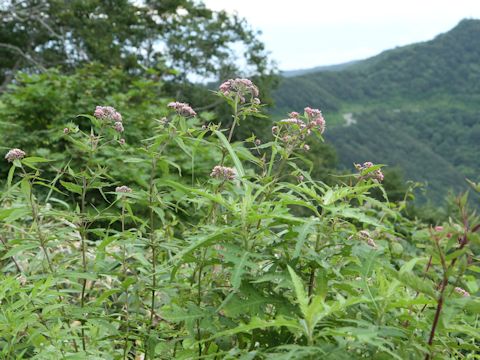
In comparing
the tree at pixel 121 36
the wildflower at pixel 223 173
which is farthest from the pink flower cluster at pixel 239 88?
the tree at pixel 121 36

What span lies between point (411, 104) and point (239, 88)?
352 ft

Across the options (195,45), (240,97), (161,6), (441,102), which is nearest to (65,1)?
(161,6)

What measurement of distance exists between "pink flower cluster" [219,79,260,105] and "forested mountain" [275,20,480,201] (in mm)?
74852

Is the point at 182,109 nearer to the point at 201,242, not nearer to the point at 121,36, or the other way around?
the point at 201,242

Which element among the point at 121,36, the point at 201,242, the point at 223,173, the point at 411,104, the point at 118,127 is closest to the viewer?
the point at 201,242

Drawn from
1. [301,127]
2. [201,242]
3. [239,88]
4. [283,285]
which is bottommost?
[283,285]

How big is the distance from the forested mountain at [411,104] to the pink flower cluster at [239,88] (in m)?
74.9

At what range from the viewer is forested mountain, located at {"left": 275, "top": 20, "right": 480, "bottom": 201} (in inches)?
3273

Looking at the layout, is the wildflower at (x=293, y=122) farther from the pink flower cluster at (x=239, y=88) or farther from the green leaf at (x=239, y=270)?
the green leaf at (x=239, y=270)

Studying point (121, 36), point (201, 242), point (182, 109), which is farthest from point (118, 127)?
point (121, 36)

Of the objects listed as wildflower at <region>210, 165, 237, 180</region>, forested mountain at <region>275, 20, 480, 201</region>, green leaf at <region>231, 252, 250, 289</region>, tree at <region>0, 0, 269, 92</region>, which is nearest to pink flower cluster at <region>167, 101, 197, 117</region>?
wildflower at <region>210, 165, 237, 180</region>

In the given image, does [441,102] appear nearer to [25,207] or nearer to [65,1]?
[65,1]

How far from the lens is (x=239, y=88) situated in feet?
6.03

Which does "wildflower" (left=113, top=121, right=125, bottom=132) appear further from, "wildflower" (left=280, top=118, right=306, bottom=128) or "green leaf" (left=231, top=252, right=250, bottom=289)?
"green leaf" (left=231, top=252, right=250, bottom=289)
